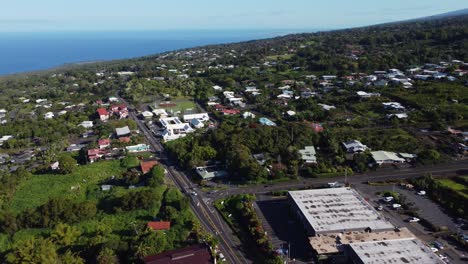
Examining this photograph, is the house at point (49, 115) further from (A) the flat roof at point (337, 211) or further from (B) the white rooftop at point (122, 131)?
(A) the flat roof at point (337, 211)

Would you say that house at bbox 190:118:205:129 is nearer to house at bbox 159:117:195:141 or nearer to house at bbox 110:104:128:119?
house at bbox 159:117:195:141

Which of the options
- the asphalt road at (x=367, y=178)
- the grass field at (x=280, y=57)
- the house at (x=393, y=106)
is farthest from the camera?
the grass field at (x=280, y=57)

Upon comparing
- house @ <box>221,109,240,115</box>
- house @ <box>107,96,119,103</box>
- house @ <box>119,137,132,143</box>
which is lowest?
house @ <box>119,137,132,143</box>

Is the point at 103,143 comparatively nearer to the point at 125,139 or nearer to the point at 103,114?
the point at 125,139

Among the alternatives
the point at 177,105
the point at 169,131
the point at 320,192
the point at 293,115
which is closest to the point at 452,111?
the point at 293,115

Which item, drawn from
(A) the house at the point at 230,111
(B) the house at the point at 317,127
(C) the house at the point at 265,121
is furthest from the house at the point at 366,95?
(A) the house at the point at 230,111

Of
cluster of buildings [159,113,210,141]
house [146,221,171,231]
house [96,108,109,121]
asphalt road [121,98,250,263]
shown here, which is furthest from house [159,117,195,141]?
house [146,221,171,231]
